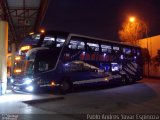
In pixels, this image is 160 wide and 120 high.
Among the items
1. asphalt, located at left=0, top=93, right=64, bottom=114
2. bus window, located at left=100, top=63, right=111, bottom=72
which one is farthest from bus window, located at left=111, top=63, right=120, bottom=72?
asphalt, located at left=0, top=93, right=64, bottom=114

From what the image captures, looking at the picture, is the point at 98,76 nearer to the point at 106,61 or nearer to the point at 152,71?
the point at 106,61

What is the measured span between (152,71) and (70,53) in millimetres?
23666

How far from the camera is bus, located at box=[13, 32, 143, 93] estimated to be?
59.7ft

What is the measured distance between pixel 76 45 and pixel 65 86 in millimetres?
2802

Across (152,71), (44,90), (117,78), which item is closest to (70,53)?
(44,90)

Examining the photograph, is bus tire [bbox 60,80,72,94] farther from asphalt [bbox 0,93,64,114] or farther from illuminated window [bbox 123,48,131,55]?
illuminated window [bbox 123,48,131,55]

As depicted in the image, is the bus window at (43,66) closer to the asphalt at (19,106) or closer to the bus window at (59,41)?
the bus window at (59,41)

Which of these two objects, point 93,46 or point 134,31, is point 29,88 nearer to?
point 93,46

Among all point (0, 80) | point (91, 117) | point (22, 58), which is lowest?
point (91, 117)

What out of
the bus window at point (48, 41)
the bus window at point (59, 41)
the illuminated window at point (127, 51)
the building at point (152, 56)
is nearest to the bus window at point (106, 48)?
the illuminated window at point (127, 51)

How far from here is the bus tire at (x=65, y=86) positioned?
19.4 meters

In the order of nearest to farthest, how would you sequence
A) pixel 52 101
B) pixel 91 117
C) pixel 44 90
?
pixel 91 117 → pixel 52 101 → pixel 44 90

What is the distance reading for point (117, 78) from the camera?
24703 millimetres

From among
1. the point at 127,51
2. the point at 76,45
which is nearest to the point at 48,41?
the point at 76,45
